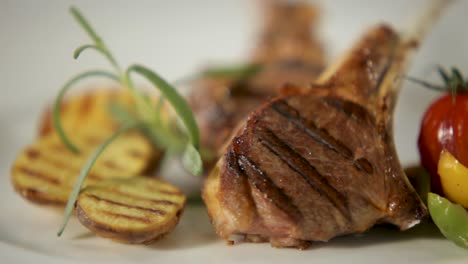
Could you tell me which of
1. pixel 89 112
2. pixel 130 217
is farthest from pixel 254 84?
pixel 130 217

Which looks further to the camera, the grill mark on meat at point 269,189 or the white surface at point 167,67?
the white surface at point 167,67

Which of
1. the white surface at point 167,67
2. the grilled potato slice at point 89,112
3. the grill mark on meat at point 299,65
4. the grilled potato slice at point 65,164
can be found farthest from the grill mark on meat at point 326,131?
the grilled potato slice at point 89,112

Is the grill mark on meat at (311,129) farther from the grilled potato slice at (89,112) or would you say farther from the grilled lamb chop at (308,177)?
the grilled potato slice at (89,112)

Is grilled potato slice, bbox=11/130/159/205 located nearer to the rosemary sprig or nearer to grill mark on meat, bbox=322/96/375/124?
the rosemary sprig

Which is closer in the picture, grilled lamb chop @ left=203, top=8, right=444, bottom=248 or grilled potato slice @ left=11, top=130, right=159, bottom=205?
grilled lamb chop @ left=203, top=8, right=444, bottom=248

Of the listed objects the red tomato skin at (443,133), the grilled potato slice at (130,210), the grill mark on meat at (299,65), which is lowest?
the red tomato skin at (443,133)

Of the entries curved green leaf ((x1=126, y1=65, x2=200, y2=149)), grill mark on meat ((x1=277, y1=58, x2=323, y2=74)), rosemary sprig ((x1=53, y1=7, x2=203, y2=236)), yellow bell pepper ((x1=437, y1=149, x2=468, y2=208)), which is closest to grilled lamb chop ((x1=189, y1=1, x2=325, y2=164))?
grill mark on meat ((x1=277, y1=58, x2=323, y2=74))
